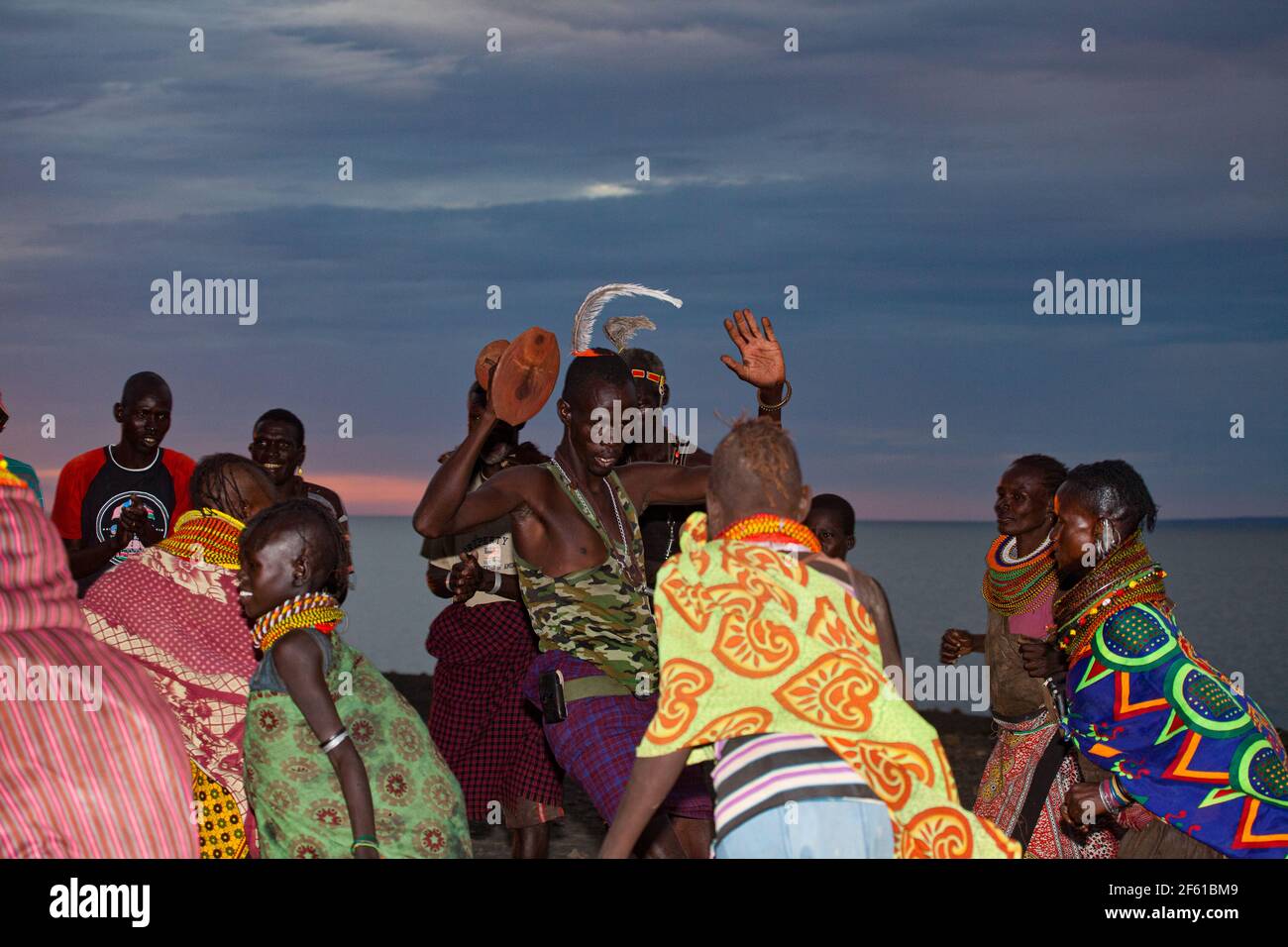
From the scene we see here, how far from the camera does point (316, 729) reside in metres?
4.20

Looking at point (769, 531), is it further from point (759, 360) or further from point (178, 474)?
point (178, 474)

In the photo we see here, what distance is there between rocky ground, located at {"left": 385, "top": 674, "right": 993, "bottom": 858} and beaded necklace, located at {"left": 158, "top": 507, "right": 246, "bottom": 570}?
123 inches

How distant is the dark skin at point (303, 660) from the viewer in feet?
13.8

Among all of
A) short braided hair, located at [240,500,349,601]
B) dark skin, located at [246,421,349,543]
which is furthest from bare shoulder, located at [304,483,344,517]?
short braided hair, located at [240,500,349,601]

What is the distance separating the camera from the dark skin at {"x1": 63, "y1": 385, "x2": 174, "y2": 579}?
729 cm

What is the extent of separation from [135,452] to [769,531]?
4.71 metres

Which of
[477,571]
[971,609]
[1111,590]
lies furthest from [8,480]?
[971,609]

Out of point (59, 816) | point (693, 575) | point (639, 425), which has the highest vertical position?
point (639, 425)

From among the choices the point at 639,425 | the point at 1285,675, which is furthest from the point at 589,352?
the point at 1285,675

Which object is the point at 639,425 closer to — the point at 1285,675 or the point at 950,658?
the point at 950,658

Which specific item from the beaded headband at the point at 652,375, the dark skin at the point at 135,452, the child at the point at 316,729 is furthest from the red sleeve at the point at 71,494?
the child at the point at 316,729
